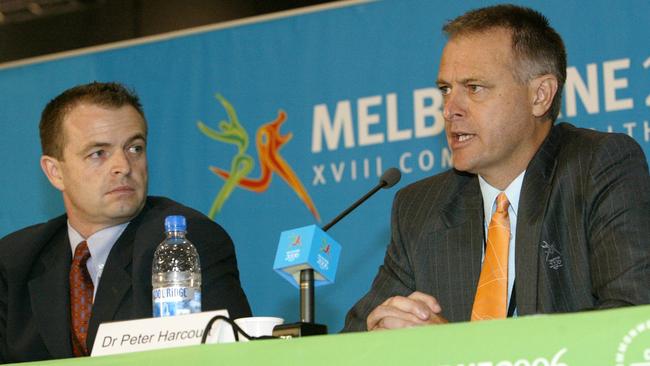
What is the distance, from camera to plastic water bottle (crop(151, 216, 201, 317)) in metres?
2.62

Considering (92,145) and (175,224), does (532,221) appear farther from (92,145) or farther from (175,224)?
(92,145)

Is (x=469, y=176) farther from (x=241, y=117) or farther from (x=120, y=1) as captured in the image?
(x=120, y=1)

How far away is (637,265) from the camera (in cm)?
263

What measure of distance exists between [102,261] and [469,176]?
3.92 feet

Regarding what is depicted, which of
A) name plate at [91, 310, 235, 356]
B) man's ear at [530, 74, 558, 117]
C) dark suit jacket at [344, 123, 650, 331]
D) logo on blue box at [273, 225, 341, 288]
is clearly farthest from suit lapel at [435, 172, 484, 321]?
name plate at [91, 310, 235, 356]

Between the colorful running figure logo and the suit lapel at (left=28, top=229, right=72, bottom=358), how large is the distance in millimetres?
1048

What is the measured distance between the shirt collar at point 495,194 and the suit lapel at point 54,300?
1.30 metres

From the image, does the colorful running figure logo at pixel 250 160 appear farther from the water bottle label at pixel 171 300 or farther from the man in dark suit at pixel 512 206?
the water bottle label at pixel 171 300

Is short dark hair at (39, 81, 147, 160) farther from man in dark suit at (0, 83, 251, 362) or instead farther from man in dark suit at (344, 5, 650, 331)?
man in dark suit at (344, 5, 650, 331)

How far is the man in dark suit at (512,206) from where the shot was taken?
108 inches

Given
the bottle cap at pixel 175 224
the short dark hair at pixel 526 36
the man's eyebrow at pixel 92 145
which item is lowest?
the bottle cap at pixel 175 224

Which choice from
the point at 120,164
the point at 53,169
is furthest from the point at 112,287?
the point at 53,169

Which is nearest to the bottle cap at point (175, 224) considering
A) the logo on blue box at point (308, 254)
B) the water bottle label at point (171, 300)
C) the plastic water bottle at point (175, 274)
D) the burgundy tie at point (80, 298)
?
the plastic water bottle at point (175, 274)

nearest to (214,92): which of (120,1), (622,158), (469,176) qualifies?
(120,1)
